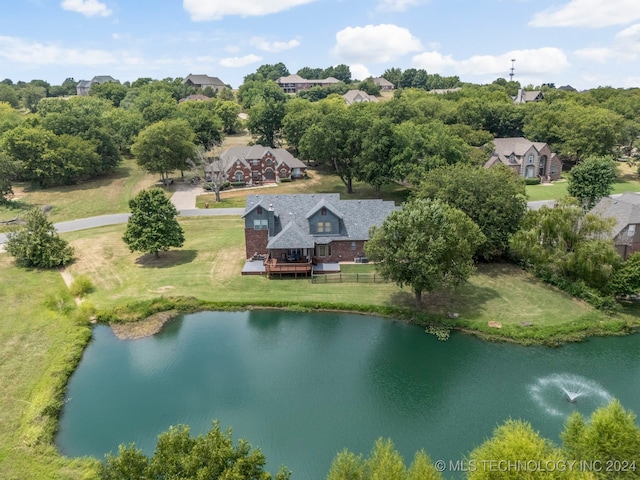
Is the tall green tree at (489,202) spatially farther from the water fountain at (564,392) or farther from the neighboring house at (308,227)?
the water fountain at (564,392)

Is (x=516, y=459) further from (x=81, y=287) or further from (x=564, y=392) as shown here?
(x=81, y=287)

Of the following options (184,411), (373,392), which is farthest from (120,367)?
(373,392)

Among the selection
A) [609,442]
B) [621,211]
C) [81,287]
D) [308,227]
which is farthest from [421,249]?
[81,287]

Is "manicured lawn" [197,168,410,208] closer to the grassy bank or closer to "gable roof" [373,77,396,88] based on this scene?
the grassy bank

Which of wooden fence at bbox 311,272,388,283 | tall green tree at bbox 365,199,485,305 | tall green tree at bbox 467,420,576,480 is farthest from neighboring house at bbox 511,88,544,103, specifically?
tall green tree at bbox 467,420,576,480

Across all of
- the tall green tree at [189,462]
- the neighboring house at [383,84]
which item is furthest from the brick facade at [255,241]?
the neighboring house at [383,84]

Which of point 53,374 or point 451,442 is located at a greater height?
point 53,374

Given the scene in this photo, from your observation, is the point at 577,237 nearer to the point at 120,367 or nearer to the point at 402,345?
the point at 402,345
